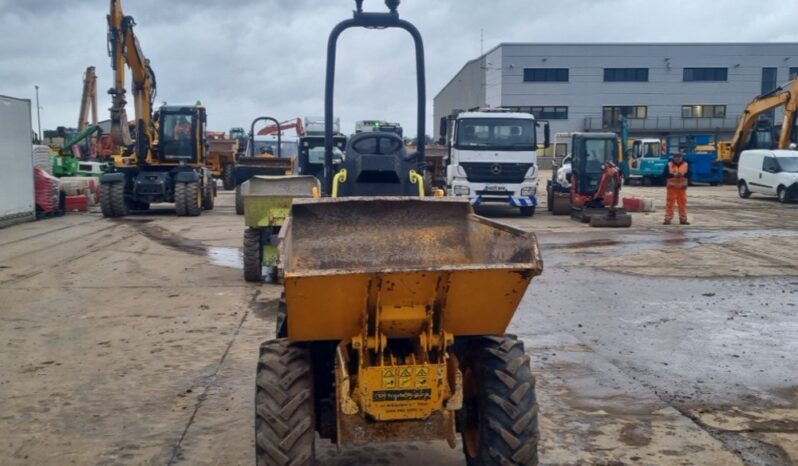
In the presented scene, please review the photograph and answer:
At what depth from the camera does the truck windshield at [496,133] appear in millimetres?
21734

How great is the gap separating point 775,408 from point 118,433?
15.7 feet

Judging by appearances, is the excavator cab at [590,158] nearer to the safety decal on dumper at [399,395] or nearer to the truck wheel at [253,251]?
the truck wheel at [253,251]

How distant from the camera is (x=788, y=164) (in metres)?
28.8

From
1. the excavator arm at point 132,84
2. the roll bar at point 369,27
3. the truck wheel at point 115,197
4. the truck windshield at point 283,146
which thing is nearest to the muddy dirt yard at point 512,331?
the roll bar at point 369,27

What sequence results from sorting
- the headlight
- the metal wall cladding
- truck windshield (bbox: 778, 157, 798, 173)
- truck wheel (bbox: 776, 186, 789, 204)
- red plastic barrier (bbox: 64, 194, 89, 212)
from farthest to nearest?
1. truck windshield (bbox: 778, 157, 798, 173)
2. truck wheel (bbox: 776, 186, 789, 204)
3. red plastic barrier (bbox: 64, 194, 89, 212)
4. the headlight
5. the metal wall cladding

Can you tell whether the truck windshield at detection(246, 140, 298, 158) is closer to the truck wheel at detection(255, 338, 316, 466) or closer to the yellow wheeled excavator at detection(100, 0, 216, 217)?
the yellow wheeled excavator at detection(100, 0, 216, 217)

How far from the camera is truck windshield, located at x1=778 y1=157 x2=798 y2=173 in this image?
28.7m

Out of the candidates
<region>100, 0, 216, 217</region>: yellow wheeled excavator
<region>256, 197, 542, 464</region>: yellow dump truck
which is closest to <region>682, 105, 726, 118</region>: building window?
<region>100, 0, 216, 217</region>: yellow wheeled excavator

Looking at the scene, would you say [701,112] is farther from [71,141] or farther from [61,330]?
[61,330]

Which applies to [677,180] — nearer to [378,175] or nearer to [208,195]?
[208,195]

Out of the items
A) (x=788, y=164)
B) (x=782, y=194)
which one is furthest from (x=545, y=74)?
(x=782, y=194)

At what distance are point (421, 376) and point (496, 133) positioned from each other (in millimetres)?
18021

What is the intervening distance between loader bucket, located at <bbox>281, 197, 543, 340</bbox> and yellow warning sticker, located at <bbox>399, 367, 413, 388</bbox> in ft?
0.82

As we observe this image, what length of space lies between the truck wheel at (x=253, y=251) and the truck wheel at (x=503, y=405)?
7334mm
